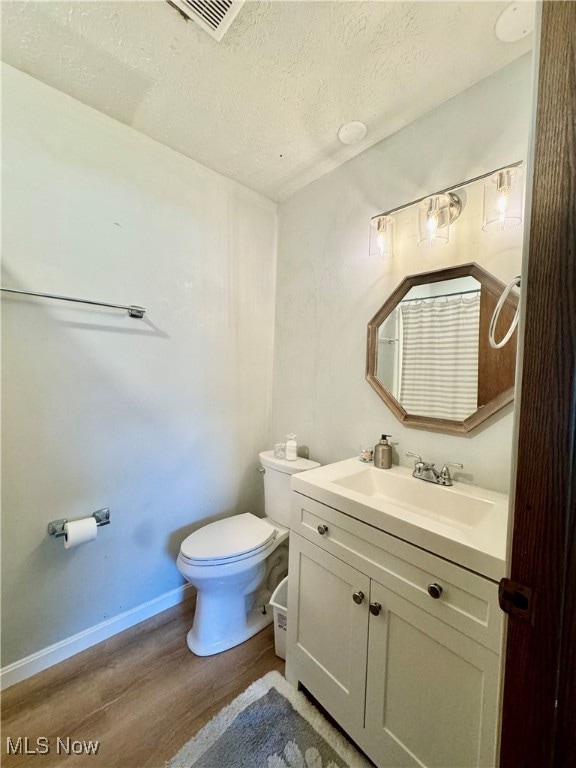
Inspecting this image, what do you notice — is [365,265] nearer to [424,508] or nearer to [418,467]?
[418,467]

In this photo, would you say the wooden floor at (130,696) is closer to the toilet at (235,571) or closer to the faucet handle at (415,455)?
the toilet at (235,571)

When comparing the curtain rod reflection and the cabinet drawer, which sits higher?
the curtain rod reflection

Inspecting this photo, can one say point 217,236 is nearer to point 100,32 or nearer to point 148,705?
point 100,32

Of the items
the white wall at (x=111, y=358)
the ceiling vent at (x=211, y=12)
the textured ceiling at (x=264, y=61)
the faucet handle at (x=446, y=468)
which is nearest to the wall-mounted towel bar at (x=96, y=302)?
the white wall at (x=111, y=358)

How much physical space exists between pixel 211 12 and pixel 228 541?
6.76 ft

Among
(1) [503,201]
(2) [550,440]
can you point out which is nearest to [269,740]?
(2) [550,440]

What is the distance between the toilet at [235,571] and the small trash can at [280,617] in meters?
0.16

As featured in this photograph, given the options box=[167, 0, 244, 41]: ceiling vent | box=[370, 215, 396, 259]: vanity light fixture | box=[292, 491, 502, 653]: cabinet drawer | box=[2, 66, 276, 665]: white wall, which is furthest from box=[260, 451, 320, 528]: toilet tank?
box=[167, 0, 244, 41]: ceiling vent

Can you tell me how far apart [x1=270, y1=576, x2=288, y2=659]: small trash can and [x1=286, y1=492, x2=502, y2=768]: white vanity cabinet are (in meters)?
0.12

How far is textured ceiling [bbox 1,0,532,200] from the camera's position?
3.26 ft

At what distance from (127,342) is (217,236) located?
0.83 metres

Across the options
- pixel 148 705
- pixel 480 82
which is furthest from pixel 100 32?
pixel 148 705

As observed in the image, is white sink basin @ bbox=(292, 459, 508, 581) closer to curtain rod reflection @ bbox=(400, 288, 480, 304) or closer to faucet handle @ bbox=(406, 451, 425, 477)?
faucet handle @ bbox=(406, 451, 425, 477)

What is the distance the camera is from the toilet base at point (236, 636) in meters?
1.39
